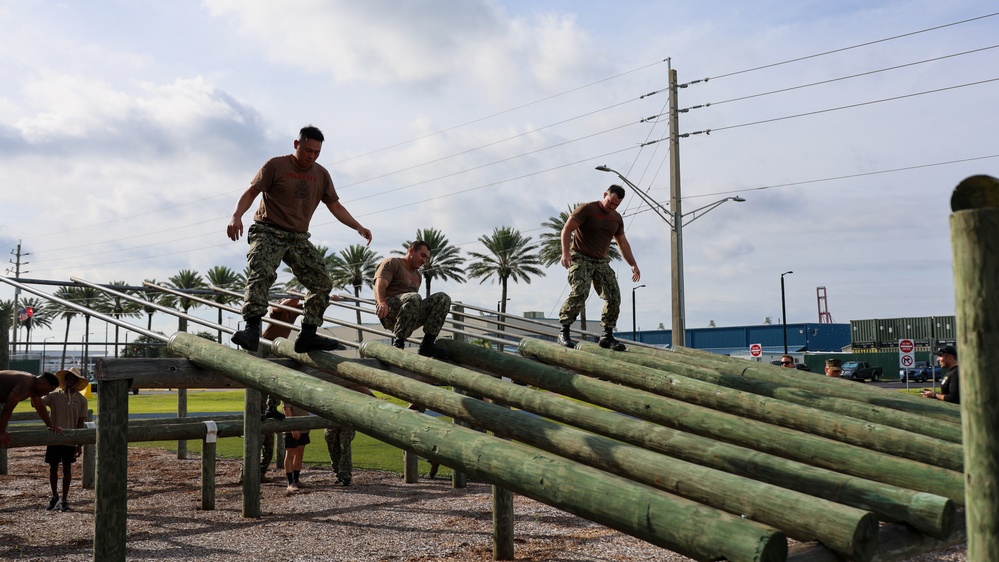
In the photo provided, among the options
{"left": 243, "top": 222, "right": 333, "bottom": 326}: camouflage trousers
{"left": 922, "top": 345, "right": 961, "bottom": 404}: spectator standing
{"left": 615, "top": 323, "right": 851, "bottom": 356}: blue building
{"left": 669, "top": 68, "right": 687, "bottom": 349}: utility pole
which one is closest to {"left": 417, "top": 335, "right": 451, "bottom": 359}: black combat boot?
{"left": 243, "top": 222, "right": 333, "bottom": 326}: camouflage trousers

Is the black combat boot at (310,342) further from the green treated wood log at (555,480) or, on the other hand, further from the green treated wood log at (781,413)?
the green treated wood log at (781,413)

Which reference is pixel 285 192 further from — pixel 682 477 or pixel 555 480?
pixel 682 477

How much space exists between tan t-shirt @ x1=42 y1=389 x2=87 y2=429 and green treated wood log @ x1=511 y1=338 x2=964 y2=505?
6803 millimetres

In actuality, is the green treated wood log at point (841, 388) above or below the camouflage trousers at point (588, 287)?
below

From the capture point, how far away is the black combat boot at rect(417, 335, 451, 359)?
23.1 feet

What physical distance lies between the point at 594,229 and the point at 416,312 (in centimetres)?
246

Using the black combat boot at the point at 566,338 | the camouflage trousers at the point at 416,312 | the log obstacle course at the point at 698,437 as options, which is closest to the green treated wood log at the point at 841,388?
the log obstacle course at the point at 698,437

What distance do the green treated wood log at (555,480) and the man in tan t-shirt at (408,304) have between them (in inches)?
65.0

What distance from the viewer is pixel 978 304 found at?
9.07 feet

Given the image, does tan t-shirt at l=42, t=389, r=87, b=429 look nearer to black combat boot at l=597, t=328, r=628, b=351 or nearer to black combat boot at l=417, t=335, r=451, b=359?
black combat boot at l=417, t=335, r=451, b=359

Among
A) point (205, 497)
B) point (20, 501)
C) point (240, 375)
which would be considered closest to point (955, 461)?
point (240, 375)

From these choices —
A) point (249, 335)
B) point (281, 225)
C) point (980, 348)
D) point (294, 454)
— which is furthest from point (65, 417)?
point (980, 348)

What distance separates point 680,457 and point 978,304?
88.0 inches

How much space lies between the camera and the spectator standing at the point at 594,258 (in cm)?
853
